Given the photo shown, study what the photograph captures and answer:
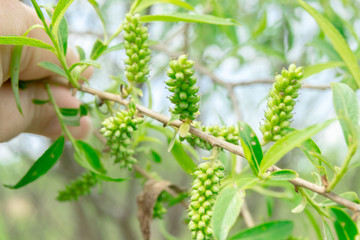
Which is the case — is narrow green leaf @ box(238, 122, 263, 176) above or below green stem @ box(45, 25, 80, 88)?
above

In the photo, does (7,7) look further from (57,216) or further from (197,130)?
(57,216)

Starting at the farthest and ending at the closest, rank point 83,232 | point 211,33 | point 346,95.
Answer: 1. point 83,232
2. point 211,33
3. point 346,95

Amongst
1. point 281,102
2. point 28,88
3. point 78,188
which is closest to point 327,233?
point 281,102

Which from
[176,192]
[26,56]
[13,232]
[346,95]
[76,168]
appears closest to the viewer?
[346,95]

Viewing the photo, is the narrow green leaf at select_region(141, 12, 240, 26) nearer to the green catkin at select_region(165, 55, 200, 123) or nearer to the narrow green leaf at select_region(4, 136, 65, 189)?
the green catkin at select_region(165, 55, 200, 123)

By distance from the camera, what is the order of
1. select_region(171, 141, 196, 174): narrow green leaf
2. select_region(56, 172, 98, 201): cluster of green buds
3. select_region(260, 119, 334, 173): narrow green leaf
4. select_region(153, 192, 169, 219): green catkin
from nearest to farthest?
select_region(260, 119, 334, 173): narrow green leaf → select_region(171, 141, 196, 174): narrow green leaf → select_region(153, 192, 169, 219): green catkin → select_region(56, 172, 98, 201): cluster of green buds

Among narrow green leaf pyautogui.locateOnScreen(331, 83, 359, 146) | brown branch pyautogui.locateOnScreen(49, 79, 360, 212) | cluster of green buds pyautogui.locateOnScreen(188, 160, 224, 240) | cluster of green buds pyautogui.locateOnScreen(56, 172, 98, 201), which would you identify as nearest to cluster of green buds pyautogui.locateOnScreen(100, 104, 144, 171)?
brown branch pyautogui.locateOnScreen(49, 79, 360, 212)

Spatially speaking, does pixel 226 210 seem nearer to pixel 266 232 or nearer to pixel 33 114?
pixel 266 232

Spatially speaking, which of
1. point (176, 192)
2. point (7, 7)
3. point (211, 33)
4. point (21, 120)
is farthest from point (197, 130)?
point (211, 33)
